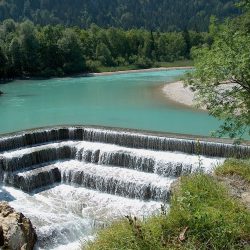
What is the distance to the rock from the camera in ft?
29.8

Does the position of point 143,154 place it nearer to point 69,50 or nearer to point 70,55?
point 70,55

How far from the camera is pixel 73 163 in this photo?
1791 cm

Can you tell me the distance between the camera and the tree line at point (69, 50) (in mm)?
59562

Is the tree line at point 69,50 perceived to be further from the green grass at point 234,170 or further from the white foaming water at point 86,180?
the green grass at point 234,170

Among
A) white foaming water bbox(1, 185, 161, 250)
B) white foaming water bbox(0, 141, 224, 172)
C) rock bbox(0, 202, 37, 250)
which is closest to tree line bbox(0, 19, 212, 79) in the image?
white foaming water bbox(0, 141, 224, 172)

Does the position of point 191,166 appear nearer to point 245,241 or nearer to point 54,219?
point 54,219

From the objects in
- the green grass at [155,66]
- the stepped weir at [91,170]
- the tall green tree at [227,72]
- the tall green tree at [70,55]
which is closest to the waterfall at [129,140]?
the stepped weir at [91,170]

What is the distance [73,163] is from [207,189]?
11.6m

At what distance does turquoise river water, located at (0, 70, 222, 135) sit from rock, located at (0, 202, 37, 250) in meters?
11.8

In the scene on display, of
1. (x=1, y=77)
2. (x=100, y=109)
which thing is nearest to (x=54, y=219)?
(x=100, y=109)

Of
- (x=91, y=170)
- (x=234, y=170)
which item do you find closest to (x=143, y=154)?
(x=91, y=170)

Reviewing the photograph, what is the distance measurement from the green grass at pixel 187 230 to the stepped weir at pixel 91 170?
6.54 metres

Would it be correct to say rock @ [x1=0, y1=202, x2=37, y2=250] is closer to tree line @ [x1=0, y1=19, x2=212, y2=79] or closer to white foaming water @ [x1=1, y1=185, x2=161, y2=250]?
white foaming water @ [x1=1, y1=185, x2=161, y2=250]

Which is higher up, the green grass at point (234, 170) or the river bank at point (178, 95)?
the green grass at point (234, 170)
